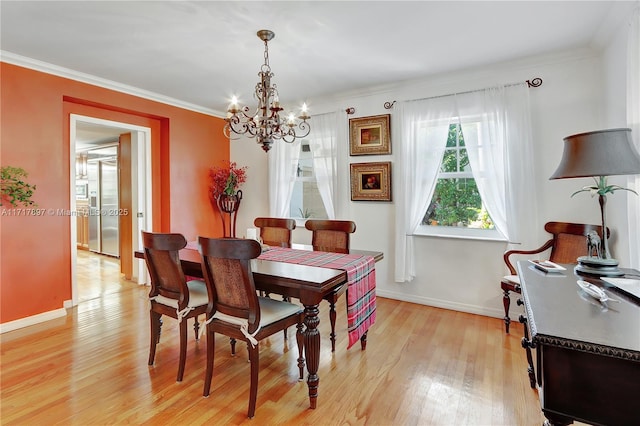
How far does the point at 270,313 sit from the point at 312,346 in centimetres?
33

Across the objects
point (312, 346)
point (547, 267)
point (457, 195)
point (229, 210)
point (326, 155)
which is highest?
point (326, 155)

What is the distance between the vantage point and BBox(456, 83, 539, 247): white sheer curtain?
3.01 m

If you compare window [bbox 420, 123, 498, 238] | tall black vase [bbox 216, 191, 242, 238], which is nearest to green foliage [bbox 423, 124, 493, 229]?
window [bbox 420, 123, 498, 238]

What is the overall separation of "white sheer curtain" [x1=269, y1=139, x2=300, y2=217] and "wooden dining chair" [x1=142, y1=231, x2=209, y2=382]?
88.4 inches

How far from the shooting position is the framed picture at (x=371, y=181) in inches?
150

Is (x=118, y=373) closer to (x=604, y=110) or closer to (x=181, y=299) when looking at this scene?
(x=181, y=299)

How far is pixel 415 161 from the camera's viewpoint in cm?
355

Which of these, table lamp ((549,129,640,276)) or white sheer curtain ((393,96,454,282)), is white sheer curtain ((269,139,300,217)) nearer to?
white sheer curtain ((393,96,454,282))

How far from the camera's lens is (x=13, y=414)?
179 centimetres

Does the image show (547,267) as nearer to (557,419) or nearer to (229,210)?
(557,419)

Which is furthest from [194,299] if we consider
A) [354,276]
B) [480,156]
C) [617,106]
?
[617,106]

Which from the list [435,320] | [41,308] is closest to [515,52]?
[435,320]

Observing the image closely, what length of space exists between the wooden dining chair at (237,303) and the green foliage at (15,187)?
2255 millimetres

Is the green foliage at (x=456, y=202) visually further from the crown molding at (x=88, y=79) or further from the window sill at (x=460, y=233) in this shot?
the crown molding at (x=88, y=79)
